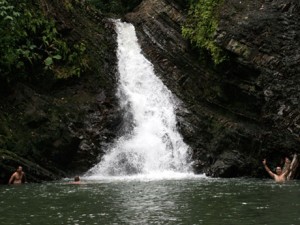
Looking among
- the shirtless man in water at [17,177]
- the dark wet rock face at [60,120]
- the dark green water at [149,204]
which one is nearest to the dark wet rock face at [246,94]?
the dark wet rock face at [60,120]

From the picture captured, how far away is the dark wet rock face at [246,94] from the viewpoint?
22.6m

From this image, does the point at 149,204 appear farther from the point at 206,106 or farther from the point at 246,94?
the point at 206,106

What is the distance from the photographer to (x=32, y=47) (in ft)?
74.0

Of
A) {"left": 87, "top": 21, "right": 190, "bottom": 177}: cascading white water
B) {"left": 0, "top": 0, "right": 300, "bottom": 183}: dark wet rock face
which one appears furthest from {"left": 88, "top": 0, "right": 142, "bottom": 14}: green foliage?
{"left": 0, "top": 0, "right": 300, "bottom": 183}: dark wet rock face

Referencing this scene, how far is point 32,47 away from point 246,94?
1108cm

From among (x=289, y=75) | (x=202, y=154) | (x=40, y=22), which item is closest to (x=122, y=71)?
(x=40, y=22)

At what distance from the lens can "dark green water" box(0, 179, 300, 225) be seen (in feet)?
33.0

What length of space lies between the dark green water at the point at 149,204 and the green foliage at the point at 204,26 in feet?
32.2

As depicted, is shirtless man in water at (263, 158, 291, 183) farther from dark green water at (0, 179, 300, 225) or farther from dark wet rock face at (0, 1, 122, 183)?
dark wet rock face at (0, 1, 122, 183)

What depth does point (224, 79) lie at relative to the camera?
25.3m

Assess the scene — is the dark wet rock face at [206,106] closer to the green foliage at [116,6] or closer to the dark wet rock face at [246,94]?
the dark wet rock face at [246,94]

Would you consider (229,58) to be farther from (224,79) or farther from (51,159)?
(51,159)

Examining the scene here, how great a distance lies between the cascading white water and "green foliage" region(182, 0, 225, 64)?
321 centimetres

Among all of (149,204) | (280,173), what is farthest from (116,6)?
(149,204)
